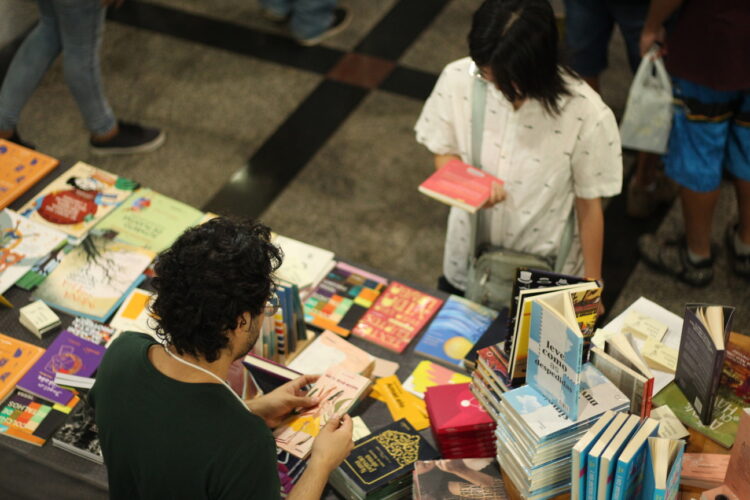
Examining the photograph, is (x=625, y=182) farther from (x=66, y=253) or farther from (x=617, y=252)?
(x=66, y=253)

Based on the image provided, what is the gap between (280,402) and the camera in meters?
2.35

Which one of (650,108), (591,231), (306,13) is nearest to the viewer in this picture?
(591,231)

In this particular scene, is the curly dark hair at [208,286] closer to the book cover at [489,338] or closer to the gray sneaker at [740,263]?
the book cover at [489,338]

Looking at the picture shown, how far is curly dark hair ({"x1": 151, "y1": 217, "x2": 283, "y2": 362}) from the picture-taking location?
72.9 inches

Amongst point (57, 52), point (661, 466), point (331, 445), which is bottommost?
point (57, 52)

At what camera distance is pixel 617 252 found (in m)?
4.18

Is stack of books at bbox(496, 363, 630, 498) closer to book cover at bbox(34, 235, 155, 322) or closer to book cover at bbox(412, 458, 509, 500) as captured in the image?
book cover at bbox(412, 458, 509, 500)

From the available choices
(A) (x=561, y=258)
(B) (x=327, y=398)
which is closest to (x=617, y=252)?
(A) (x=561, y=258)

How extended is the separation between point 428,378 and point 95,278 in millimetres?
1179

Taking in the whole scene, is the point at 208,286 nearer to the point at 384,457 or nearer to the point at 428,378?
the point at 384,457

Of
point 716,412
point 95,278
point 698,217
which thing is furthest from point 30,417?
point 698,217

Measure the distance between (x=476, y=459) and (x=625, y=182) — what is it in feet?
8.87

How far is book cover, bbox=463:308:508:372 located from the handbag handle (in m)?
0.30

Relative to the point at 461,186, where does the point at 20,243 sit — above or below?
below
